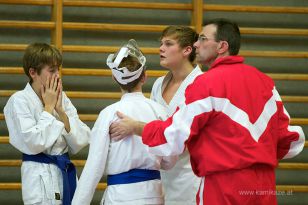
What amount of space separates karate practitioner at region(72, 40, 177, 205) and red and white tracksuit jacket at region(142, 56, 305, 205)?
17cm

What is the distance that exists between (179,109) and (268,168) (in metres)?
0.47

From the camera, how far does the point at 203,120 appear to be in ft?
8.53

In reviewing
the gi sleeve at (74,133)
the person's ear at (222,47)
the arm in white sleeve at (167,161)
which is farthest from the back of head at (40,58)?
the person's ear at (222,47)

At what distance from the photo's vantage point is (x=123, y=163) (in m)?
2.79

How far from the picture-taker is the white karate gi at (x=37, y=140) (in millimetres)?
3090

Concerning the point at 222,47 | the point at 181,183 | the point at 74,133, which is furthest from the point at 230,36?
the point at 74,133

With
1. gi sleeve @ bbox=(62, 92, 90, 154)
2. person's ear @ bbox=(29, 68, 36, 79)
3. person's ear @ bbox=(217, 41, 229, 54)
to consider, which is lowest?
gi sleeve @ bbox=(62, 92, 90, 154)

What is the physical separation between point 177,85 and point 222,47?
81 cm

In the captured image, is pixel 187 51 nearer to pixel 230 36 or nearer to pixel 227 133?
pixel 230 36

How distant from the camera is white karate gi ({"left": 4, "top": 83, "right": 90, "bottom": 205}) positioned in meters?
3.09

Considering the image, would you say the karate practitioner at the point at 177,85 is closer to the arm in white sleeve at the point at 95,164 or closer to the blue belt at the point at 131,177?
the blue belt at the point at 131,177

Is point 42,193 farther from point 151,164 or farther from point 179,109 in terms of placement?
point 179,109

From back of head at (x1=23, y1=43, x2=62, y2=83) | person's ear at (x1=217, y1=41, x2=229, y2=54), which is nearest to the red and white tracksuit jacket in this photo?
person's ear at (x1=217, y1=41, x2=229, y2=54)

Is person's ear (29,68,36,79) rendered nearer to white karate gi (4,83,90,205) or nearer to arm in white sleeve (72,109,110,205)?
white karate gi (4,83,90,205)
